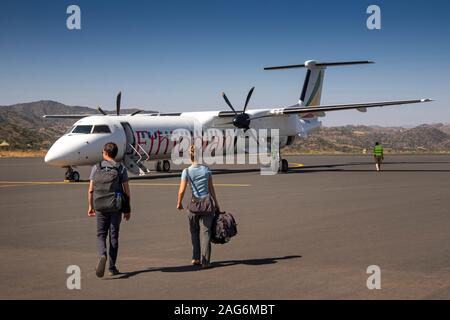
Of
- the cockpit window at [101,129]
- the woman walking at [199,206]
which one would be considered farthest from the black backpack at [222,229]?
the cockpit window at [101,129]

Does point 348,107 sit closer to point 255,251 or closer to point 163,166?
point 163,166

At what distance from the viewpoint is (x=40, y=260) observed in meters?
8.94

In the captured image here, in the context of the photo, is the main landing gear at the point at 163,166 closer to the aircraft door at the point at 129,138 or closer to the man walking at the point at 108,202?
the aircraft door at the point at 129,138

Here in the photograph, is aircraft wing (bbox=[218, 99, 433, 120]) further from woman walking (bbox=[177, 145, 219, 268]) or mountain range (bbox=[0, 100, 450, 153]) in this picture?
mountain range (bbox=[0, 100, 450, 153])

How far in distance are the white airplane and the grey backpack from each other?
16916 millimetres

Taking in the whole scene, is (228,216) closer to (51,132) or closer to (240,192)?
(240,192)

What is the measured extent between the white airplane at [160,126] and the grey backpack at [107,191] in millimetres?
16916

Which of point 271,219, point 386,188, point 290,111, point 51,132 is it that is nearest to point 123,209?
point 271,219

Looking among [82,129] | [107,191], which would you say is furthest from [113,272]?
[82,129]

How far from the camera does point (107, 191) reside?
8000 mm

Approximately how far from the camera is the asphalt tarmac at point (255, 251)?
7.02m

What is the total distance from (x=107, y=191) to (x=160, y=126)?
2337 centimetres

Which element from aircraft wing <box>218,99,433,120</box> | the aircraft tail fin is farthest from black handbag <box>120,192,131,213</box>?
the aircraft tail fin

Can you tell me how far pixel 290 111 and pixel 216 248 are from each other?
79.1 ft
